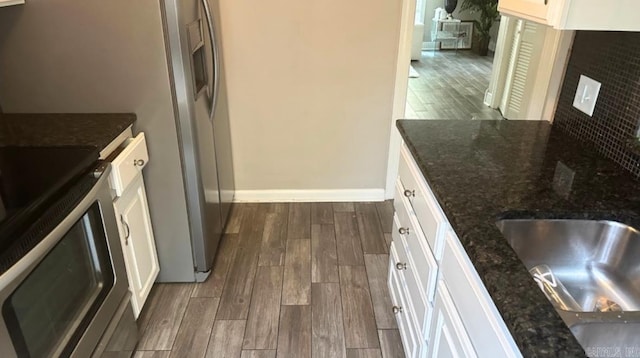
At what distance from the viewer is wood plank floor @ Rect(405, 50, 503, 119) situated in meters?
5.40

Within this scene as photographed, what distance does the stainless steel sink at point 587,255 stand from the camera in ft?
3.73

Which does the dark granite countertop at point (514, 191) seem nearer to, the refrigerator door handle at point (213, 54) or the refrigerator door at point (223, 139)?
the refrigerator door handle at point (213, 54)

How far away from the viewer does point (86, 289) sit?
1465mm

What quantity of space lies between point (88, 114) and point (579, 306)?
188 centimetres

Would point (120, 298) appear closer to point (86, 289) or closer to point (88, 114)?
point (86, 289)

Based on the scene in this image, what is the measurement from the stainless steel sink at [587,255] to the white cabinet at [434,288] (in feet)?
0.62

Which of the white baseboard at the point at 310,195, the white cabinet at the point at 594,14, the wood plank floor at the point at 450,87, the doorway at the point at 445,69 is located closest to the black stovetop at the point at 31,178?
the white cabinet at the point at 594,14

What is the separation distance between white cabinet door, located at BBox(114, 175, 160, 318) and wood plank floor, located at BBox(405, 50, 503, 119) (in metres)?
3.72

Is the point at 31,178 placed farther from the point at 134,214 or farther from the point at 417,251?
the point at 417,251

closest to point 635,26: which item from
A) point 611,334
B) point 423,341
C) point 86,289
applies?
point 611,334

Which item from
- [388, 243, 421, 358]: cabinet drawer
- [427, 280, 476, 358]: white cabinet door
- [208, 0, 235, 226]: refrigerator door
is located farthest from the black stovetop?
[388, 243, 421, 358]: cabinet drawer

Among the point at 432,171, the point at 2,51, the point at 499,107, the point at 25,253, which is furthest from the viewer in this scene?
the point at 499,107

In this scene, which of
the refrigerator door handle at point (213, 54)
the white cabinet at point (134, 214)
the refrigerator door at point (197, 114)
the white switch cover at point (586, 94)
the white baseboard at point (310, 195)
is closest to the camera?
the white switch cover at point (586, 94)

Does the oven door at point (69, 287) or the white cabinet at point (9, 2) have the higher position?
the white cabinet at point (9, 2)
